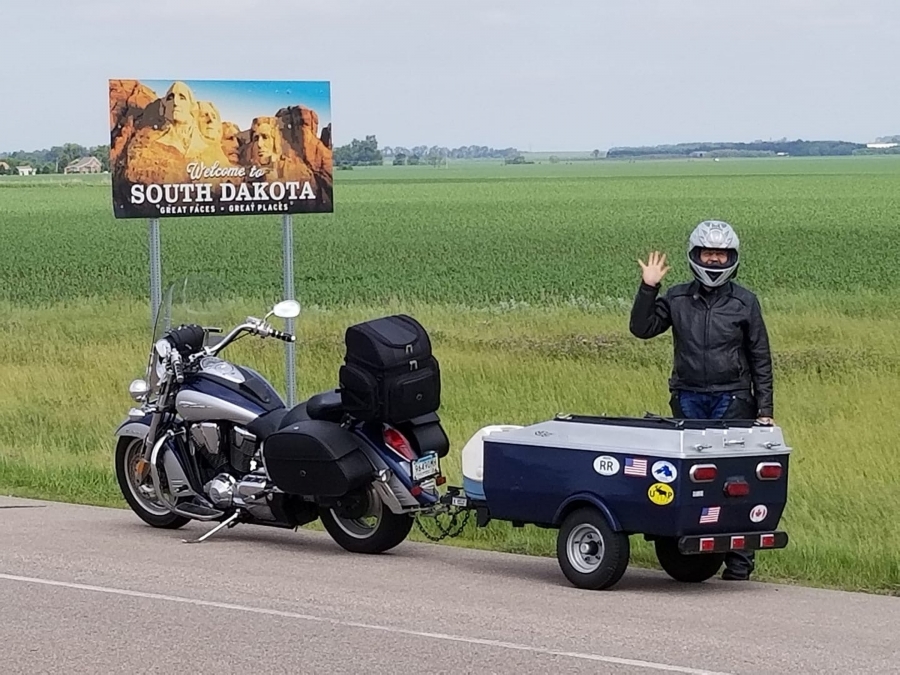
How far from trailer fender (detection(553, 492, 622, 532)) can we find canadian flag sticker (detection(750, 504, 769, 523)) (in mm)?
676

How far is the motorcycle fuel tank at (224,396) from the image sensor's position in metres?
9.98

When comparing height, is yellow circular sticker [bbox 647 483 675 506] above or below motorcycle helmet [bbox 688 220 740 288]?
below

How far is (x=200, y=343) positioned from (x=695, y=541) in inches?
142

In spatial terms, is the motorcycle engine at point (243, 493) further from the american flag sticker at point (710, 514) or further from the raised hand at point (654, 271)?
the american flag sticker at point (710, 514)

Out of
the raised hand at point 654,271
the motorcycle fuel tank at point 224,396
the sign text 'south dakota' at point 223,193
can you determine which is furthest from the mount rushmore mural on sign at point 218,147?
the raised hand at point 654,271

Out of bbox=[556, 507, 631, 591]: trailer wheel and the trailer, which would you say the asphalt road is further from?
the trailer

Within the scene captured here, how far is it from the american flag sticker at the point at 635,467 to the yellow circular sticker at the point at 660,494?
9 cm

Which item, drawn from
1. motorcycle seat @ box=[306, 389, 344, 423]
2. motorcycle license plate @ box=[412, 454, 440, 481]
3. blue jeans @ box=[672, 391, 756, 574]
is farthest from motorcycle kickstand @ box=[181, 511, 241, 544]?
blue jeans @ box=[672, 391, 756, 574]

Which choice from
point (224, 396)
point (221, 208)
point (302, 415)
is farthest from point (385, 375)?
point (221, 208)

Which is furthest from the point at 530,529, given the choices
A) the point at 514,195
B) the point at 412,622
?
the point at 514,195

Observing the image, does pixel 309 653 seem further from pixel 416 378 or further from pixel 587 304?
pixel 587 304

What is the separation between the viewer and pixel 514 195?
351 ft

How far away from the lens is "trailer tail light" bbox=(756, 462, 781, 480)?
8359 millimetres

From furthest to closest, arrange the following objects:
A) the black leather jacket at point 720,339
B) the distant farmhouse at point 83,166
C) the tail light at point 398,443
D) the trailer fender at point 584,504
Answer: the distant farmhouse at point 83,166 < the tail light at point 398,443 < the black leather jacket at point 720,339 < the trailer fender at point 584,504
